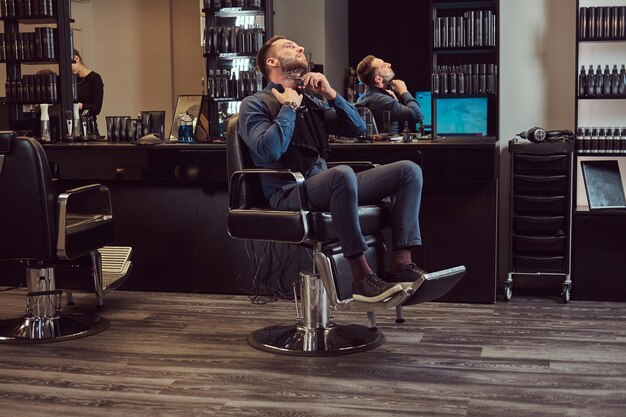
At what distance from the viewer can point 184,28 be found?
17.5ft

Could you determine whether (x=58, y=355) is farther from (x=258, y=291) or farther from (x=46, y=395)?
(x=258, y=291)

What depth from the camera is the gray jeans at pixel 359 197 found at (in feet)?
11.3

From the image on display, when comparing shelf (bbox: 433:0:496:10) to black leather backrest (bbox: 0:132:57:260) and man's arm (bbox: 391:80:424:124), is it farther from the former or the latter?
black leather backrest (bbox: 0:132:57:260)

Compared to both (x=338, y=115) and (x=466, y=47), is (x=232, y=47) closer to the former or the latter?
(x=466, y=47)

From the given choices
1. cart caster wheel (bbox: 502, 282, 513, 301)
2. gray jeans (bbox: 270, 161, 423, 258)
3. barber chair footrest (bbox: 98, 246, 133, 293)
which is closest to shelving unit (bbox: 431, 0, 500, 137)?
cart caster wheel (bbox: 502, 282, 513, 301)

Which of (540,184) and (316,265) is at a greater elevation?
(540,184)

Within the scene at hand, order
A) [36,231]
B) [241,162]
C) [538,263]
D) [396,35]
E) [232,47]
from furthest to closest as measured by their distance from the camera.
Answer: [232,47]
[396,35]
[538,263]
[36,231]
[241,162]

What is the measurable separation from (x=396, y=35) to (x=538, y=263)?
1.43 m

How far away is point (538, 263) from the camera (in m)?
4.71

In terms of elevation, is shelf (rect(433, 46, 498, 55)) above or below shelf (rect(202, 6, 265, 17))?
below

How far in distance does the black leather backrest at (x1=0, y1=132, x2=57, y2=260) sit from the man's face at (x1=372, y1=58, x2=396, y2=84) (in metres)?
1.92

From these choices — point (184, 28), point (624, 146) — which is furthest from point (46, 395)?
point (624, 146)

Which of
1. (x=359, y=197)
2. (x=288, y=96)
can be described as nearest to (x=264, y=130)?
(x=288, y=96)

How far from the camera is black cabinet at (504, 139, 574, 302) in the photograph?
462 cm
